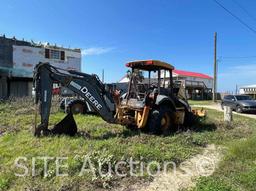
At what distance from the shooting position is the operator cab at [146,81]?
376 inches

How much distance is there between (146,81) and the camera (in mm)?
10242

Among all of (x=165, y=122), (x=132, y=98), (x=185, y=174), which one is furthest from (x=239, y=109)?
(x=185, y=174)

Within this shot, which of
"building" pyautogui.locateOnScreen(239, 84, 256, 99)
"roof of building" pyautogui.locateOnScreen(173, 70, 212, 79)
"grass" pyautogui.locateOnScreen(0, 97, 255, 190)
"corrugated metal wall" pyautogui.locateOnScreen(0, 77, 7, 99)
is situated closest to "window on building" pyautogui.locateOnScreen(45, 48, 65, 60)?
"corrugated metal wall" pyautogui.locateOnScreen(0, 77, 7, 99)

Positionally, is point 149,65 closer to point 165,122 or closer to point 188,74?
point 165,122

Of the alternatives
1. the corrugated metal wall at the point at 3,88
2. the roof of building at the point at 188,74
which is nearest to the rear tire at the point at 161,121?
the corrugated metal wall at the point at 3,88

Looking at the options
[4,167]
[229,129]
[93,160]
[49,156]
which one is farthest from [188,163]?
[229,129]

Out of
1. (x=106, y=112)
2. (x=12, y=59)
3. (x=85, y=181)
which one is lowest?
(x=85, y=181)

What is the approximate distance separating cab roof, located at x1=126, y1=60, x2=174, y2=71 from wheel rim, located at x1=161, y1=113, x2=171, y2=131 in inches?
64.4

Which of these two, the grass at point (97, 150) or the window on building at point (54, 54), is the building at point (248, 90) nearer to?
the window on building at point (54, 54)

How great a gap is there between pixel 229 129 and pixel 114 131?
452cm

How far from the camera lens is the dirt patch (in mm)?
5066

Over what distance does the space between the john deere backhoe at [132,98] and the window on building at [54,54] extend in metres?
24.8

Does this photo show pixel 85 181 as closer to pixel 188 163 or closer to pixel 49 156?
pixel 49 156

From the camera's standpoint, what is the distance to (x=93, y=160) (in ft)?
19.2
